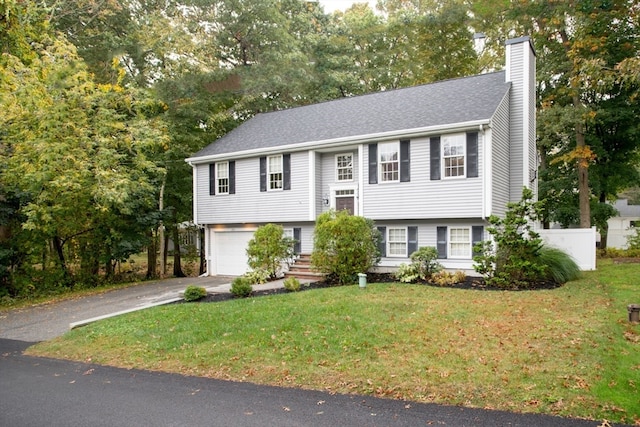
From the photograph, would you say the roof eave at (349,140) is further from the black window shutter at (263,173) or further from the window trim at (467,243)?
the window trim at (467,243)

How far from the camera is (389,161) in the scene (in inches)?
582

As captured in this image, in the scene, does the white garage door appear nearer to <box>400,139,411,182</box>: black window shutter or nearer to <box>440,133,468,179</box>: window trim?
<box>400,139,411,182</box>: black window shutter

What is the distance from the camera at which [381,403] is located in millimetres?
5160

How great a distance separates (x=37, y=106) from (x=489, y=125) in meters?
13.5

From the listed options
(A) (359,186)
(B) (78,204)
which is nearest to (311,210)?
(A) (359,186)

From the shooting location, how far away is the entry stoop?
14.4 m

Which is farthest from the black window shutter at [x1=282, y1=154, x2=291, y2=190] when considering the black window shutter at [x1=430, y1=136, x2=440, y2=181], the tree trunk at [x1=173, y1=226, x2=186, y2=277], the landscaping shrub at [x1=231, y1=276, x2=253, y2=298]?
the tree trunk at [x1=173, y1=226, x2=186, y2=277]

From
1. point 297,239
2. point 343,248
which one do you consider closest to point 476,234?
point 343,248

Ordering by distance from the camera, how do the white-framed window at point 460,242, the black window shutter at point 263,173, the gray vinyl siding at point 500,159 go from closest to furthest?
the gray vinyl siding at point 500,159, the white-framed window at point 460,242, the black window shutter at point 263,173

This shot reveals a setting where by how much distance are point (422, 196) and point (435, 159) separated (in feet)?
4.01

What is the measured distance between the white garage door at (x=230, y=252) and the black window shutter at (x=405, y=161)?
7029 millimetres

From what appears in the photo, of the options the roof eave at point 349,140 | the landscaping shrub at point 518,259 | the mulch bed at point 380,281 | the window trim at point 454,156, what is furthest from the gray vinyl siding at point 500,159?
the mulch bed at point 380,281

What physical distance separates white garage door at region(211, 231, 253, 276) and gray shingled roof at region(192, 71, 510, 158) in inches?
139

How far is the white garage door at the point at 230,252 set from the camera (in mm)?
18516
